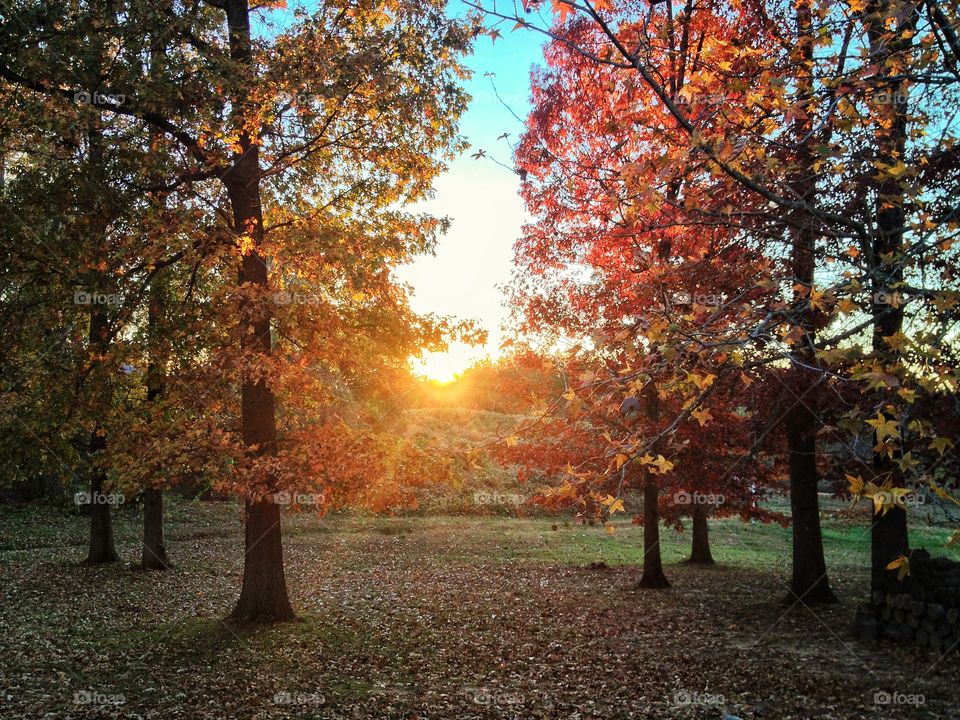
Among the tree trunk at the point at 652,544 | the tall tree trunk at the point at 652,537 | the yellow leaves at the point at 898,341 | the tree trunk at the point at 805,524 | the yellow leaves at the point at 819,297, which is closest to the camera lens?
the yellow leaves at the point at 898,341

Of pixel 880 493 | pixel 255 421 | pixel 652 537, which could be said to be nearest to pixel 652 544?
pixel 652 537

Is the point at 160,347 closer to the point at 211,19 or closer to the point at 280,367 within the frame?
the point at 280,367

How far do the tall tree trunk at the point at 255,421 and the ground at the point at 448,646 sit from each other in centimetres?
73

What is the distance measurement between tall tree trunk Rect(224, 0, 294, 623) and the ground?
0.73 meters

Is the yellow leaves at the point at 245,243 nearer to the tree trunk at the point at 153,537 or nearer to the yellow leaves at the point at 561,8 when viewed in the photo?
the yellow leaves at the point at 561,8

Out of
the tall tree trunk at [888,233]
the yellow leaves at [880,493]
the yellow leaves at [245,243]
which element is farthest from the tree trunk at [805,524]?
the yellow leaves at [880,493]

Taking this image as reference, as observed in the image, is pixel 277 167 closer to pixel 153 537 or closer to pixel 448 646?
pixel 448 646

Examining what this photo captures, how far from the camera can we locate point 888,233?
5188 millimetres

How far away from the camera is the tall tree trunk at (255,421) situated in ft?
42.8

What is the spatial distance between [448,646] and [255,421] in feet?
18.2

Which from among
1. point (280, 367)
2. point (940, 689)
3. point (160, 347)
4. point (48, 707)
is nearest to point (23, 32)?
point (160, 347)

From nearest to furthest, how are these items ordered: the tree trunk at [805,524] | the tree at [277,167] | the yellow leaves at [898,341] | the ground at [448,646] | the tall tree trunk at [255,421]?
the yellow leaves at [898,341] < the ground at [448,646] < the tree at [277,167] < the tall tree trunk at [255,421] < the tree trunk at [805,524]

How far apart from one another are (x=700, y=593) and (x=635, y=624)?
4214mm

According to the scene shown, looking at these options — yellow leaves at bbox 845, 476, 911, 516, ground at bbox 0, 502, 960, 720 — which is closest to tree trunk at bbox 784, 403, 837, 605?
ground at bbox 0, 502, 960, 720
